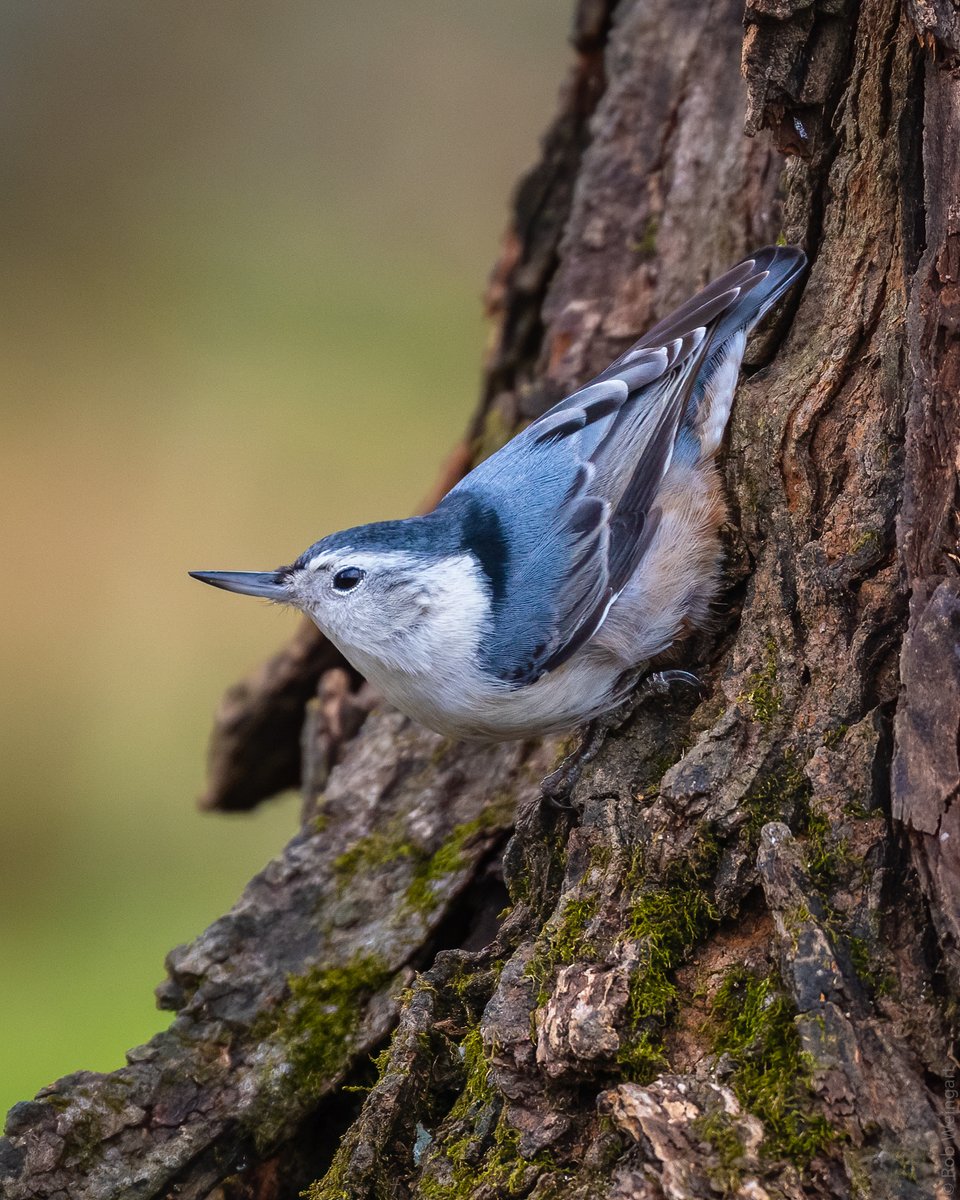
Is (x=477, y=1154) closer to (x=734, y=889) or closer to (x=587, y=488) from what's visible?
(x=734, y=889)

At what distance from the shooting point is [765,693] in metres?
2.10

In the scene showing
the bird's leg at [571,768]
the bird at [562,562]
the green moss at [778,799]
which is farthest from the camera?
the bird at [562,562]

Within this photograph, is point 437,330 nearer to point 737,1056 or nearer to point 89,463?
point 89,463

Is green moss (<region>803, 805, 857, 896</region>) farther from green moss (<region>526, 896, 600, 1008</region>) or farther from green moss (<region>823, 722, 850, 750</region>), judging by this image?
green moss (<region>526, 896, 600, 1008</region>)

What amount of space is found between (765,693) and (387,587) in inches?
39.2

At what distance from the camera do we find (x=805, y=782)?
1916mm

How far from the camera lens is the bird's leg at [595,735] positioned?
230 cm

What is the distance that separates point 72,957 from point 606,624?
3.27 metres

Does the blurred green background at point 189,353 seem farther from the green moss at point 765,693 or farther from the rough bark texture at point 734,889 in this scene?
the green moss at point 765,693

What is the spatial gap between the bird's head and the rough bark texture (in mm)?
405

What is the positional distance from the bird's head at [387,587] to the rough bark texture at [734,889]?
405mm

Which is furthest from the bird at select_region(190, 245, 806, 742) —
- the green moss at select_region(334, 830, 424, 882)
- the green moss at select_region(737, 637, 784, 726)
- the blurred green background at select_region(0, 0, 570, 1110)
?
the blurred green background at select_region(0, 0, 570, 1110)

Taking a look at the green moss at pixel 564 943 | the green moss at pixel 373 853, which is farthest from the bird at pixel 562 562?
the green moss at pixel 564 943

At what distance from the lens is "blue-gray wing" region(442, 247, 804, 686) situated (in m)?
2.63
